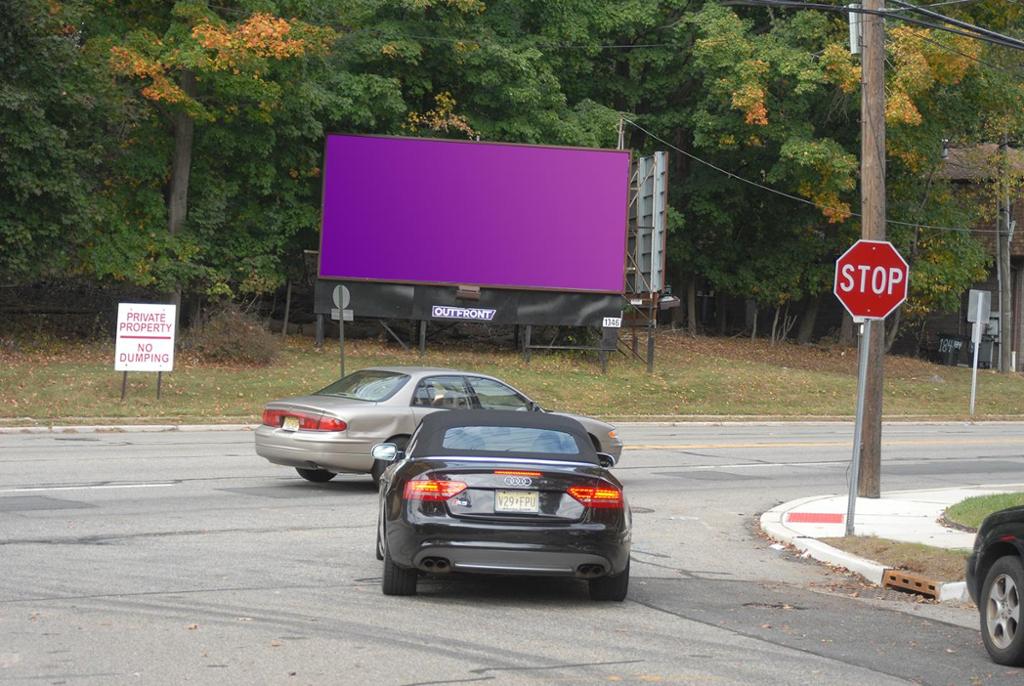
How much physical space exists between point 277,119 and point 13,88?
29.2 ft

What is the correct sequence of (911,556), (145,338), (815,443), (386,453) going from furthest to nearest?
(815,443) < (145,338) < (911,556) < (386,453)

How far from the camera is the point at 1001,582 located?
8484 mm

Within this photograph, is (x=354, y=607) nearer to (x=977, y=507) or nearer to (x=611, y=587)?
(x=611, y=587)

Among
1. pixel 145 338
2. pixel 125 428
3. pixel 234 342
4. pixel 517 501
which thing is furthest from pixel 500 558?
pixel 234 342

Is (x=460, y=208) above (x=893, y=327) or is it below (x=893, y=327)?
above

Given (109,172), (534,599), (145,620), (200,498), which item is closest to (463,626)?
(534,599)

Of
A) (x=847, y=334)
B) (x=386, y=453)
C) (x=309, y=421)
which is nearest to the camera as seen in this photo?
(x=386, y=453)

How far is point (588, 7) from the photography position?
148 ft

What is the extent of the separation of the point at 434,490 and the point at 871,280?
6325 millimetres

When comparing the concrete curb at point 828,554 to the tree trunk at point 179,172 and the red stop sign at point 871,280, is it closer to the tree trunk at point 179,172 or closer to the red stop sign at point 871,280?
the red stop sign at point 871,280

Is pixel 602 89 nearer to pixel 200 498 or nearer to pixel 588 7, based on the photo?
pixel 588 7

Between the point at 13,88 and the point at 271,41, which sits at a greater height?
the point at 271,41

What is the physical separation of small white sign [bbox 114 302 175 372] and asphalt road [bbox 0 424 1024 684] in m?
9.17

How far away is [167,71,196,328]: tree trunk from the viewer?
1452 inches
